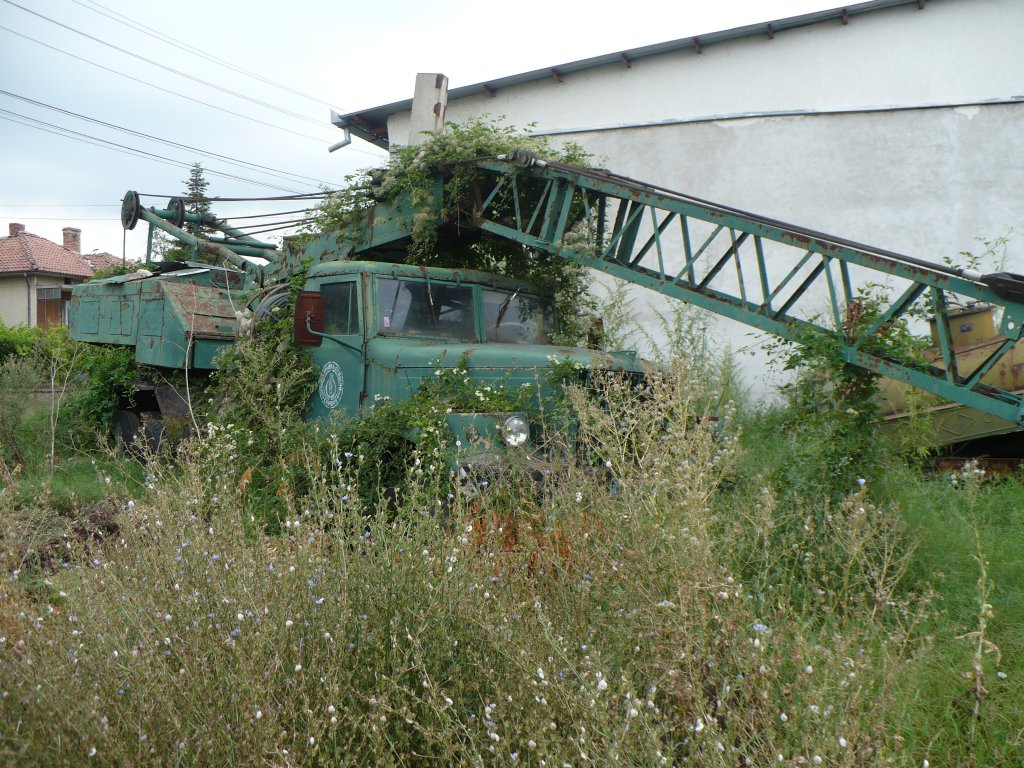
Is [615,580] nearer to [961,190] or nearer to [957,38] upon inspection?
[961,190]

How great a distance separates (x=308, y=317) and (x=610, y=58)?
9.59 metres

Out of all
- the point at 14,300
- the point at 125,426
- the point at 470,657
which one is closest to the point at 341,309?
the point at 470,657

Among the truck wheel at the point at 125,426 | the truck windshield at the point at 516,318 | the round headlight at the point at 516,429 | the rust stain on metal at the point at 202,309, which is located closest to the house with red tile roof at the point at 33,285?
the truck wheel at the point at 125,426

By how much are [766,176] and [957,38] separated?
3.24 metres

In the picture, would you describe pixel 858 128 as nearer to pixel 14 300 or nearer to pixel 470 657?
pixel 470 657

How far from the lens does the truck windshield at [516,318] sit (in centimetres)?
718

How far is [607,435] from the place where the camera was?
4164mm

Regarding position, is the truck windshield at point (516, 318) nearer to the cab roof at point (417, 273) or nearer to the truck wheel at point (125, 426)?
the cab roof at point (417, 273)

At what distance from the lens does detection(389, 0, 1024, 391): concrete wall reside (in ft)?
37.4

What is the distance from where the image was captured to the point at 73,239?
41.3 m

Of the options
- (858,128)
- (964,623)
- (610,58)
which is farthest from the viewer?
(610,58)

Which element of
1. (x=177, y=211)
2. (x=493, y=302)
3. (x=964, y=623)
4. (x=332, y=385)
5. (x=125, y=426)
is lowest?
(x=964, y=623)

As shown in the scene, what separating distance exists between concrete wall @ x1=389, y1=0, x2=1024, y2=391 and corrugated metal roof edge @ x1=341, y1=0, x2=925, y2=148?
0.57 ft

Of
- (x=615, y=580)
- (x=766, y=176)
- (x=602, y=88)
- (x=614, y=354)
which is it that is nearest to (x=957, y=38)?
(x=766, y=176)
